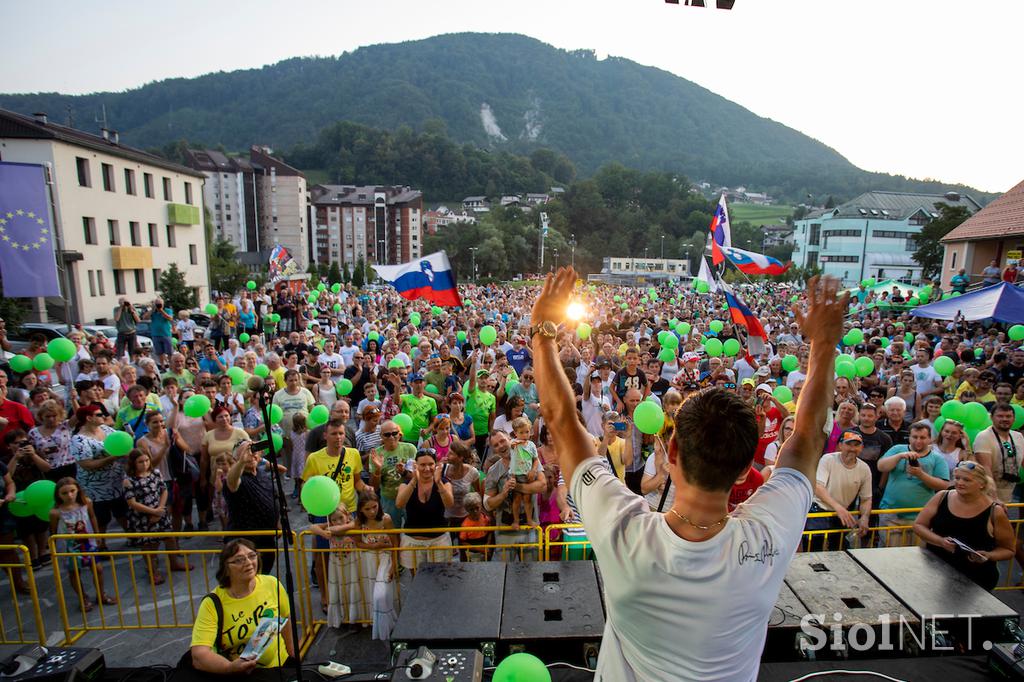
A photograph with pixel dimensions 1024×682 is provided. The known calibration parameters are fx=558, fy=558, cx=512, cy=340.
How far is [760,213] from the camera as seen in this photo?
142 m

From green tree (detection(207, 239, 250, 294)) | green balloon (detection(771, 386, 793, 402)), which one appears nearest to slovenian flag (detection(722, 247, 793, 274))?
green balloon (detection(771, 386, 793, 402))

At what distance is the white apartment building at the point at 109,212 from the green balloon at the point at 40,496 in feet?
70.6

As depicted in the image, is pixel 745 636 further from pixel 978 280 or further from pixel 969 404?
pixel 978 280

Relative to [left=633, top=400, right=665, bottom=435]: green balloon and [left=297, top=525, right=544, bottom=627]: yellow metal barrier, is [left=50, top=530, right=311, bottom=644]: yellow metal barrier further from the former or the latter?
[left=633, top=400, right=665, bottom=435]: green balloon

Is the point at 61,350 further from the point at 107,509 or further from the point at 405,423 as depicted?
the point at 405,423

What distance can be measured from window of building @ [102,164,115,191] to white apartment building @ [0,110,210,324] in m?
0.04

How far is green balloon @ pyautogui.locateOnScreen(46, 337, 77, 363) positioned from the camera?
8023 mm

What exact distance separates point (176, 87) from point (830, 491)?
243 m

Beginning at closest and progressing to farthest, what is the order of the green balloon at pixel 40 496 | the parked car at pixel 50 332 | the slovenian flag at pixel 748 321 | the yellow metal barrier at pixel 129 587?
the yellow metal barrier at pixel 129 587
the green balloon at pixel 40 496
the slovenian flag at pixel 748 321
the parked car at pixel 50 332

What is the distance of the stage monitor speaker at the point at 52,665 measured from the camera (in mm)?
2887

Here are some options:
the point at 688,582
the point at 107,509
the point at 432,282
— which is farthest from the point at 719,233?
the point at 688,582

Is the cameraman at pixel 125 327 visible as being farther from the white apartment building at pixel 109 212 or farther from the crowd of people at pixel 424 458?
the white apartment building at pixel 109 212

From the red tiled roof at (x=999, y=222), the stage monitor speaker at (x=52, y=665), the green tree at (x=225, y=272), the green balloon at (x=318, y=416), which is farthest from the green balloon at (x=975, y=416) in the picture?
the green tree at (x=225, y=272)
